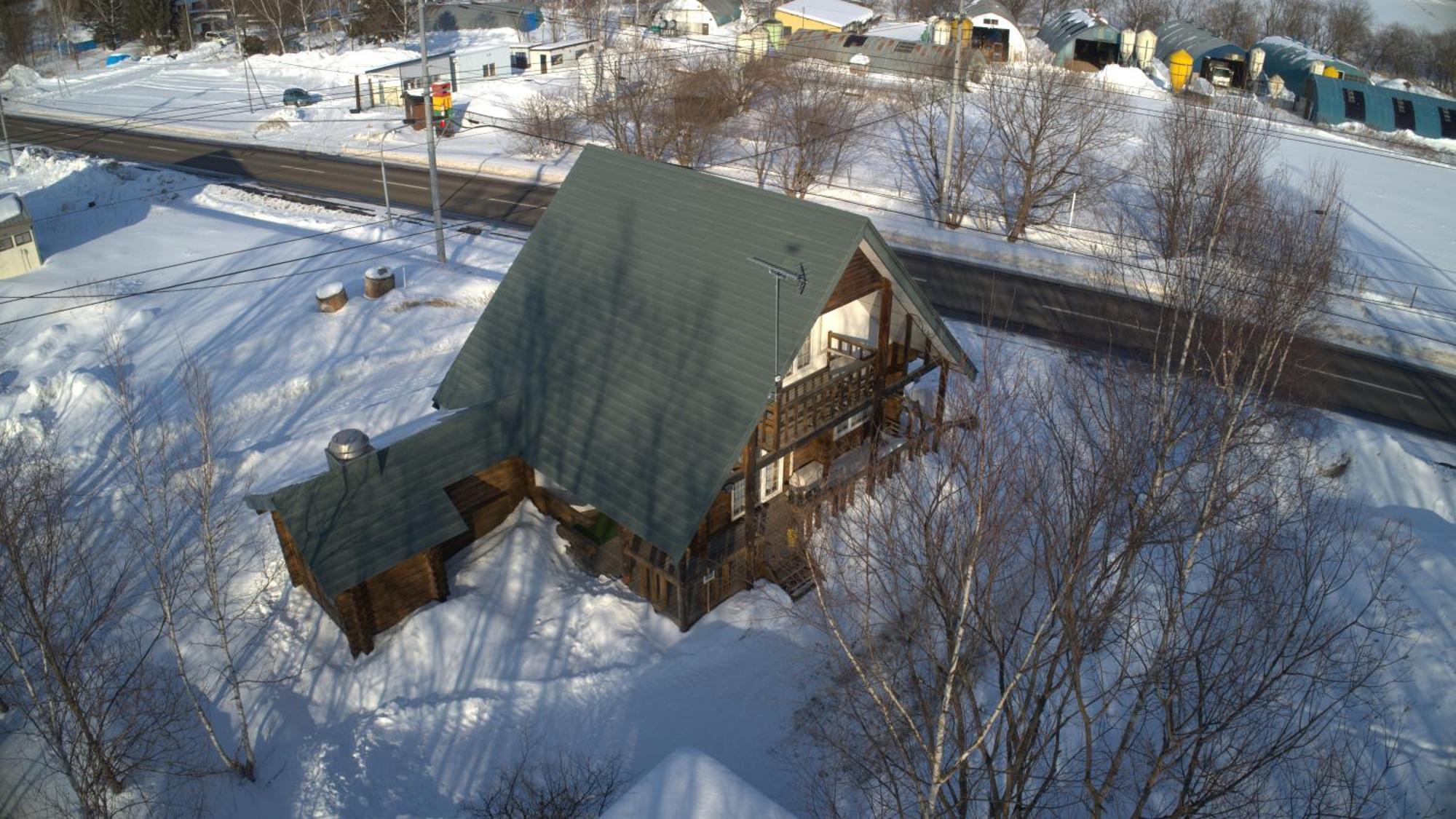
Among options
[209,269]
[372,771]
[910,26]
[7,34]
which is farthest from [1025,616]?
[7,34]

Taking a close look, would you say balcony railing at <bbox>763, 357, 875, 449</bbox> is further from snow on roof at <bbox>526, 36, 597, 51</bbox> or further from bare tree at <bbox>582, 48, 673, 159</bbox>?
snow on roof at <bbox>526, 36, 597, 51</bbox>

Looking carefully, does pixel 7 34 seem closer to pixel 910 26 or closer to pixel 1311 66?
pixel 910 26

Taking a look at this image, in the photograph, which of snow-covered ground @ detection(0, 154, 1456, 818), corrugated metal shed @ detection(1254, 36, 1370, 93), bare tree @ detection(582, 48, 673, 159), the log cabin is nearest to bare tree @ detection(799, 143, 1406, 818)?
snow-covered ground @ detection(0, 154, 1456, 818)

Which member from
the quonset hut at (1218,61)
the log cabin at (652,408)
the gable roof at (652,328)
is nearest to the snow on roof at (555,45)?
the quonset hut at (1218,61)

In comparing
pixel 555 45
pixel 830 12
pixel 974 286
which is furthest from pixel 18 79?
pixel 974 286

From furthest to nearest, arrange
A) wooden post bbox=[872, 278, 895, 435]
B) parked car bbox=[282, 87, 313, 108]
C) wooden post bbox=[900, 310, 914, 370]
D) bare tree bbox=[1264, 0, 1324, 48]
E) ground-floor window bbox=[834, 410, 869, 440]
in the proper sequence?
bare tree bbox=[1264, 0, 1324, 48], parked car bbox=[282, 87, 313, 108], wooden post bbox=[900, 310, 914, 370], ground-floor window bbox=[834, 410, 869, 440], wooden post bbox=[872, 278, 895, 435]

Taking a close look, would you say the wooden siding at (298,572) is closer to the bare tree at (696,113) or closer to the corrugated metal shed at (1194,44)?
the bare tree at (696,113)
